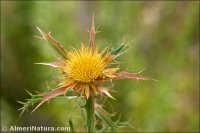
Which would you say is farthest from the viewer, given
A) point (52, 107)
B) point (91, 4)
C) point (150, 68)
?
point (91, 4)

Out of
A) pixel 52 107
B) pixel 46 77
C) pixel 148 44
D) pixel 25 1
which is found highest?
pixel 25 1

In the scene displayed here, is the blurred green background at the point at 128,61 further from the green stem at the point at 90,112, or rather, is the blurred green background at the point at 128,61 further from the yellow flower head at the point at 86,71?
the green stem at the point at 90,112

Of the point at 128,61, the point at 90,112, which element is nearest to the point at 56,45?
the point at 90,112

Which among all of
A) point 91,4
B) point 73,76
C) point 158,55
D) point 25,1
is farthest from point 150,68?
point 73,76

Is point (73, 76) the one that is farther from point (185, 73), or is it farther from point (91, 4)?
point (91, 4)

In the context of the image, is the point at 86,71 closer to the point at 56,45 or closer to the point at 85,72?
the point at 85,72

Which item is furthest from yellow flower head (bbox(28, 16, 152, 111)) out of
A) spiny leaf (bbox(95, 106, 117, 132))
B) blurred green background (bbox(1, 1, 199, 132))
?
blurred green background (bbox(1, 1, 199, 132))

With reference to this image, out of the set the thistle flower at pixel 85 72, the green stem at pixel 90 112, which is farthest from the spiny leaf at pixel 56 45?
the green stem at pixel 90 112

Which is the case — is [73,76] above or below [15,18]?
below
